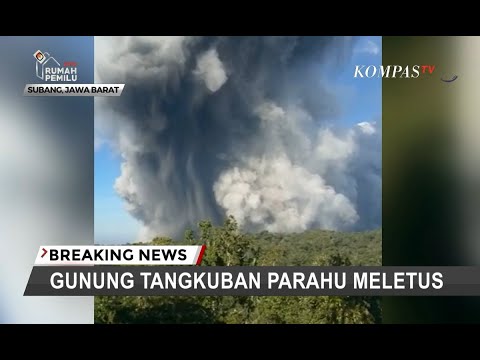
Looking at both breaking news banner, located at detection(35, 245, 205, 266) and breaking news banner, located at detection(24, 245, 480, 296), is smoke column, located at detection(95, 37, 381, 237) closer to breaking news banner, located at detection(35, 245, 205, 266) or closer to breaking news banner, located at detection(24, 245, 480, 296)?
breaking news banner, located at detection(35, 245, 205, 266)

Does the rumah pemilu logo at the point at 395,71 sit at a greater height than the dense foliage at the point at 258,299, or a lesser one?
greater

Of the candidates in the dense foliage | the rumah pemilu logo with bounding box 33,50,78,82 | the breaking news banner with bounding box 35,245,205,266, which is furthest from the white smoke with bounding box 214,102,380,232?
the rumah pemilu logo with bounding box 33,50,78,82

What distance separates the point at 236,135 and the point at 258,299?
199 cm

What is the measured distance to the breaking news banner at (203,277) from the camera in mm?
6648

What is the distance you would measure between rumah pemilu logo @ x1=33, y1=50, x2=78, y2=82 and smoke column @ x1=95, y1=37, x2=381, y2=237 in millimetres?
339

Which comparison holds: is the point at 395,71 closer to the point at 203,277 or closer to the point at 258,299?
the point at 258,299

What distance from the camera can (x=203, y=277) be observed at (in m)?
6.66

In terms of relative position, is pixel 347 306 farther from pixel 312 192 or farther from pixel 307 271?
pixel 312 192

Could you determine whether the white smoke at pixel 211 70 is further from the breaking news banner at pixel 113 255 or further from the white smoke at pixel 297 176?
the breaking news banner at pixel 113 255

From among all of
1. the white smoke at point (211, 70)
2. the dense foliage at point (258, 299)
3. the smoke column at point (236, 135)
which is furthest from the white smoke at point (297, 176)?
the white smoke at point (211, 70)

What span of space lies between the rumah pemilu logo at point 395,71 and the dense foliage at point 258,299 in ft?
6.19

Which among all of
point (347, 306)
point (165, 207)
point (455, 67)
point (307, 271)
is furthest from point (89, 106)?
point (455, 67)

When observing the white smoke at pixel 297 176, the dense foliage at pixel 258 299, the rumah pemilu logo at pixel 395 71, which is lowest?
the dense foliage at pixel 258 299

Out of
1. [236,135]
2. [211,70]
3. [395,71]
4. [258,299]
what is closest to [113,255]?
[258,299]
